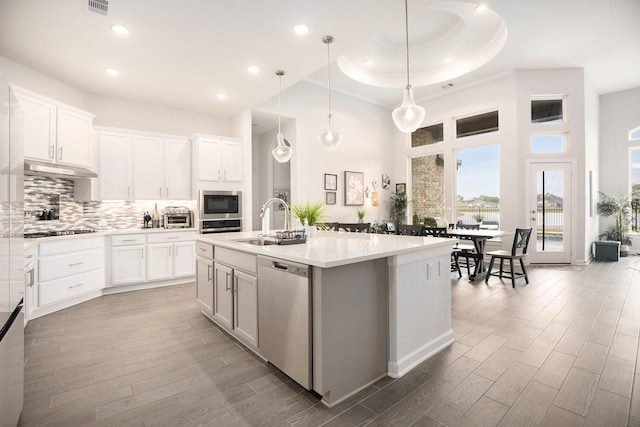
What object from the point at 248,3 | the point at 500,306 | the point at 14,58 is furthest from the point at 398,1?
the point at 14,58

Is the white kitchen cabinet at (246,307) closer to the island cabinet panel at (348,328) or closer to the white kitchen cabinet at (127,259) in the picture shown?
the island cabinet panel at (348,328)

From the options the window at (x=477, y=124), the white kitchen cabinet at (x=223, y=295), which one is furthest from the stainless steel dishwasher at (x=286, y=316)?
the window at (x=477, y=124)

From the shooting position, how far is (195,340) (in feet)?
9.27

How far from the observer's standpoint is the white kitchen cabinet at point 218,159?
521 centimetres

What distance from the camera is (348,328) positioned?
1976mm

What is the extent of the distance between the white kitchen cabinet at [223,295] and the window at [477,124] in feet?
21.3

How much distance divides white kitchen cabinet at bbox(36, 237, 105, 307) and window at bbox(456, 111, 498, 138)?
7436 millimetres

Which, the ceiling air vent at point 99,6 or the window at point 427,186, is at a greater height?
the ceiling air vent at point 99,6

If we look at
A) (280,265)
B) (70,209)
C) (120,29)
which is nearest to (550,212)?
(280,265)

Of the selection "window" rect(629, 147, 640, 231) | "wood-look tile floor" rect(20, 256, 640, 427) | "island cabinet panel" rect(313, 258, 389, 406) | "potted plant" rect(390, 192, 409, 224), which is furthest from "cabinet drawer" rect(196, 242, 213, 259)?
"window" rect(629, 147, 640, 231)

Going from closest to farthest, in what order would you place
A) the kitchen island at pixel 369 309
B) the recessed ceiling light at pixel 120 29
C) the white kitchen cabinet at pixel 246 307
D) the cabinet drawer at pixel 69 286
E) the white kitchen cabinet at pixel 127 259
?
the kitchen island at pixel 369 309 → the white kitchen cabinet at pixel 246 307 → the recessed ceiling light at pixel 120 29 → the cabinet drawer at pixel 69 286 → the white kitchen cabinet at pixel 127 259

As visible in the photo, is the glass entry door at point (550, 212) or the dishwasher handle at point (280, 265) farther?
the glass entry door at point (550, 212)

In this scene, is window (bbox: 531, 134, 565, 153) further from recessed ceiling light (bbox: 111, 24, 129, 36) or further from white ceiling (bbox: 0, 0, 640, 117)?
recessed ceiling light (bbox: 111, 24, 129, 36)

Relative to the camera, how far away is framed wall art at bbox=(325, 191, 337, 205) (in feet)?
22.4
